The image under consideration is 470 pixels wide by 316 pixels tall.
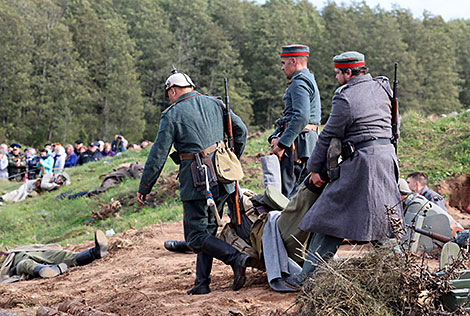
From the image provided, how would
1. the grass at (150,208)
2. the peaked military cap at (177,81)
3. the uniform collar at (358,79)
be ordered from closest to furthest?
the uniform collar at (358,79) → the peaked military cap at (177,81) → the grass at (150,208)

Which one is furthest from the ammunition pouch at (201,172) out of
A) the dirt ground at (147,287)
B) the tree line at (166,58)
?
the tree line at (166,58)

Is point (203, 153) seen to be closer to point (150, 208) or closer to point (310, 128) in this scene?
point (310, 128)

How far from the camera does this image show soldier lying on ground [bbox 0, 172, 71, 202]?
16812mm

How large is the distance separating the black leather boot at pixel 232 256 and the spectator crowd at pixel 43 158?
50.8ft

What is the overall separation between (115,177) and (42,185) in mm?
3398

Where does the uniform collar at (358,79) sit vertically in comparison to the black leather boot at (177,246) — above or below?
above

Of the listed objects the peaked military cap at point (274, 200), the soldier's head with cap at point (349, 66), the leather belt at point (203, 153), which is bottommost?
the peaked military cap at point (274, 200)

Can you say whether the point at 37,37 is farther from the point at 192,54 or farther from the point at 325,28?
the point at 325,28

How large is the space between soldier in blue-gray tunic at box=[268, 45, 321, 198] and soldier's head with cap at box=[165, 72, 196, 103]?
3.93 ft

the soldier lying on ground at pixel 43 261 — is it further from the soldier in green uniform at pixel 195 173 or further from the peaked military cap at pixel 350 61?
the peaked military cap at pixel 350 61

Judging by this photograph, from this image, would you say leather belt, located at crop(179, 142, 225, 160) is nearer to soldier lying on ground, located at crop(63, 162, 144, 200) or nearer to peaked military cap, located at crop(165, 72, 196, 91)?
peaked military cap, located at crop(165, 72, 196, 91)

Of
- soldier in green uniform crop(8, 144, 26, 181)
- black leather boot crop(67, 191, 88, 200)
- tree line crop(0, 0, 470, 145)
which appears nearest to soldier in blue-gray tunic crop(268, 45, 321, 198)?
black leather boot crop(67, 191, 88, 200)

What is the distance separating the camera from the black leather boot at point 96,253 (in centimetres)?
782

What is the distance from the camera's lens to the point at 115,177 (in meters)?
15.3
